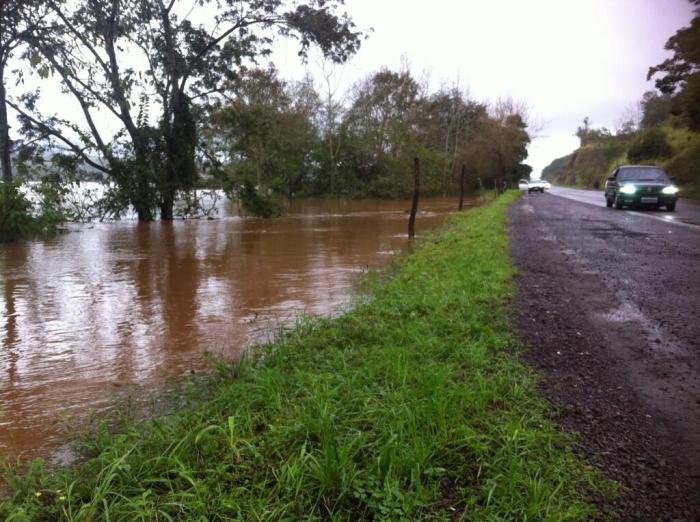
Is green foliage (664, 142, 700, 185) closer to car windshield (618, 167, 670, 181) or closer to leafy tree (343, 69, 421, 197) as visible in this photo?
car windshield (618, 167, 670, 181)

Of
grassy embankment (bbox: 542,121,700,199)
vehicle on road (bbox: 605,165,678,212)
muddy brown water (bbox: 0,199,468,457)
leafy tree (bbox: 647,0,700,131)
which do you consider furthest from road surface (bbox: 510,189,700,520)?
grassy embankment (bbox: 542,121,700,199)

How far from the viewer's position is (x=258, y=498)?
227 cm

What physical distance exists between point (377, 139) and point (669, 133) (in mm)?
28166

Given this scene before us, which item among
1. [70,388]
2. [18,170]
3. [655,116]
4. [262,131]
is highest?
[655,116]

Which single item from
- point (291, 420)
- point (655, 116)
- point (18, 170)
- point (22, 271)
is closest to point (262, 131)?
point (18, 170)

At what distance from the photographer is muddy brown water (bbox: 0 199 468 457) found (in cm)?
377

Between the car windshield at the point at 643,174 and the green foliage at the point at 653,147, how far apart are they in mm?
29961

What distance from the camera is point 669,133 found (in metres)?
46.8

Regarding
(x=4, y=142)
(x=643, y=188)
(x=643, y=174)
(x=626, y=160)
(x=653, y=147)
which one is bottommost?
(x=643, y=188)

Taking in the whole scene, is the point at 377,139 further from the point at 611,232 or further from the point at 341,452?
the point at 341,452

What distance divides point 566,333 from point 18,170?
1582cm

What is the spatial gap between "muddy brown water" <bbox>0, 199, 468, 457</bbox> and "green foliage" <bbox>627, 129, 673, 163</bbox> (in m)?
41.9

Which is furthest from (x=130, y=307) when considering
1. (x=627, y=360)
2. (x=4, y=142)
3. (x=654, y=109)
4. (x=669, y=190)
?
(x=654, y=109)

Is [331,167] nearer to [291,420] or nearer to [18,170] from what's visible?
[18,170]
